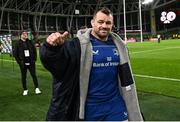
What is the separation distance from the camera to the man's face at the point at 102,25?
4.41 meters

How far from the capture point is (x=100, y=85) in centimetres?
428

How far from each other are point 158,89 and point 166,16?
6662cm

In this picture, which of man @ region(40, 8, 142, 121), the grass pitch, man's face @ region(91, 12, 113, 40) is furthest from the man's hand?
the grass pitch

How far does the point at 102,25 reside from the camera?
14.4 feet

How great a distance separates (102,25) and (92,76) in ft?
1.87

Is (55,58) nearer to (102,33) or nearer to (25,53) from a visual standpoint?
(102,33)

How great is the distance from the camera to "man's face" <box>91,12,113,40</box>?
441 centimetres

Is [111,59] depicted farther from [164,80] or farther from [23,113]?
[164,80]

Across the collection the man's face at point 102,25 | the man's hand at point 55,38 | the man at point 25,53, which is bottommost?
the man at point 25,53

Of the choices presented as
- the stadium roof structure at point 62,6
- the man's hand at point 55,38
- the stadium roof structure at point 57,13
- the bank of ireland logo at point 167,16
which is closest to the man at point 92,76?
the man's hand at point 55,38

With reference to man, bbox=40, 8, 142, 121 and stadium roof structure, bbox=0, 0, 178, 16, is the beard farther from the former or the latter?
stadium roof structure, bbox=0, 0, 178, 16

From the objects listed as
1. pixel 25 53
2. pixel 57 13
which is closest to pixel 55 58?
pixel 25 53

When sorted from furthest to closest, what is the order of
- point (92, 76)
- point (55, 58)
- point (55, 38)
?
point (92, 76) → point (55, 58) → point (55, 38)

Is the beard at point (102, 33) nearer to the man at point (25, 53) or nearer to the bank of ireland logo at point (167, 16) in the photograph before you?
the man at point (25, 53)
